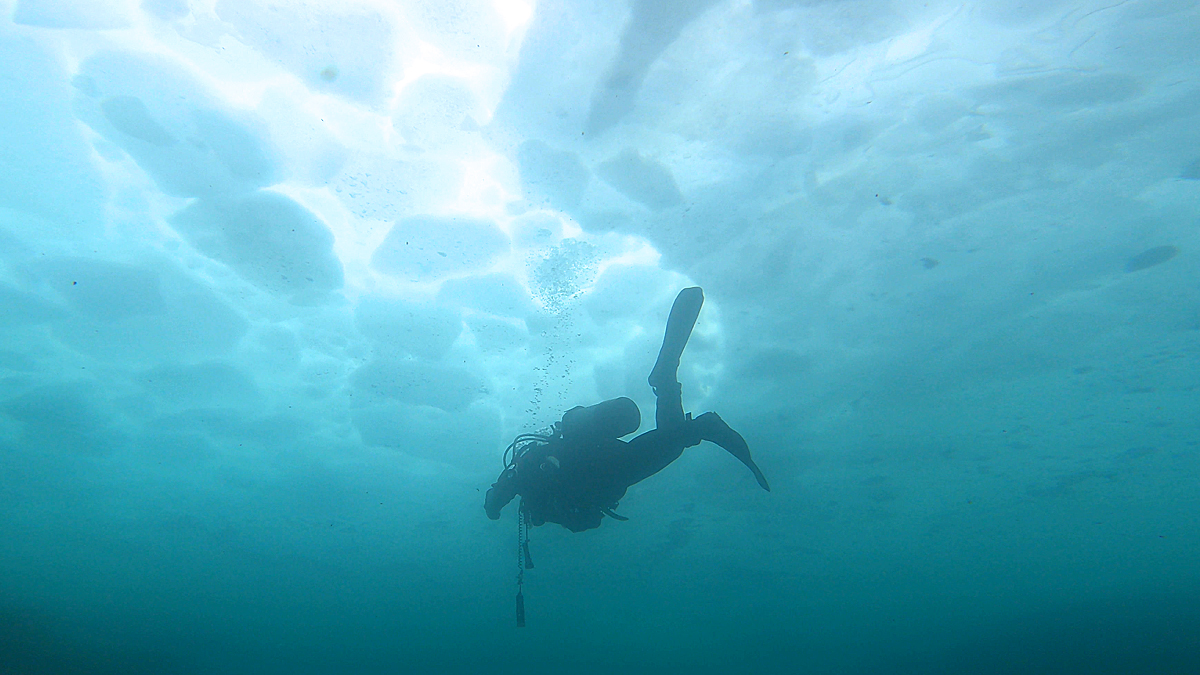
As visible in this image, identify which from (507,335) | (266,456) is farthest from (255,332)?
(266,456)

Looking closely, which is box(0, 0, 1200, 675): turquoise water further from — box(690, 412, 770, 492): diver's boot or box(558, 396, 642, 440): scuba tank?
box(690, 412, 770, 492): diver's boot

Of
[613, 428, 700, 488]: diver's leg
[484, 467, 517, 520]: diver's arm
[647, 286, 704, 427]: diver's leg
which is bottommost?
[613, 428, 700, 488]: diver's leg

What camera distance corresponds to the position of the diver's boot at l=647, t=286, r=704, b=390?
20.2 ft

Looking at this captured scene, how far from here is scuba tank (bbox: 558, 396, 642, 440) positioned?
20.0 feet

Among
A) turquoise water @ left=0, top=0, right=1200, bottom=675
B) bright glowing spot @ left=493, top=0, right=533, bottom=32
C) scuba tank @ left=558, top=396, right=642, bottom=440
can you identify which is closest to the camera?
scuba tank @ left=558, top=396, right=642, bottom=440

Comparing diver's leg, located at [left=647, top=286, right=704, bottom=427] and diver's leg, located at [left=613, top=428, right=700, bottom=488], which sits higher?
diver's leg, located at [left=647, top=286, right=704, bottom=427]

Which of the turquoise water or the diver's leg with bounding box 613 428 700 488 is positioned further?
the turquoise water

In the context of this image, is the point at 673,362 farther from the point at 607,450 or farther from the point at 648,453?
the point at 607,450

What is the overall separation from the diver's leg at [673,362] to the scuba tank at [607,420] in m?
0.34

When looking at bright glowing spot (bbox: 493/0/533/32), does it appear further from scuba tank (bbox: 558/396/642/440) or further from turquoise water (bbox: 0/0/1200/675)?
scuba tank (bbox: 558/396/642/440)

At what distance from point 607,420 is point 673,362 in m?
1.10

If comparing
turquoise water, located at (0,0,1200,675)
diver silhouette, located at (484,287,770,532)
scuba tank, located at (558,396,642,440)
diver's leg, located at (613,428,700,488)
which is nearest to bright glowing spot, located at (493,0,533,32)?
turquoise water, located at (0,0,1200,675)

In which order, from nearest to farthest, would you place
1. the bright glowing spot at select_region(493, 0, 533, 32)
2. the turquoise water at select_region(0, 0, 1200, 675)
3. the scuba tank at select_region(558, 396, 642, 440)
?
1. the scuba tank at select_region(558, 396, 642, 440)
2. the bright glowing spot at select_region(493, 0, 533, 32)
3. the turquoise water at select_region(0, 0, 1200, 675)

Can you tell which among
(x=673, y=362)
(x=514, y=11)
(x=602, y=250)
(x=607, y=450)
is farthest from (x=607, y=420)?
(x=514, y=11)
